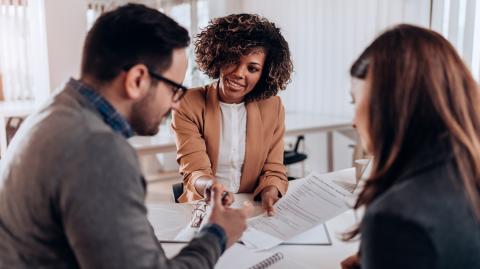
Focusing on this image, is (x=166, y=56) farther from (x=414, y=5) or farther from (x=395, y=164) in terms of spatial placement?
(x=414, y=5)

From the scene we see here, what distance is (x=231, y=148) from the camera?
1810 millimetres

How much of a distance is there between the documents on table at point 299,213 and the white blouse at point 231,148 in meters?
0.40

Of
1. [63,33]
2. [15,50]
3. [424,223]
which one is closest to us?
[424,223]

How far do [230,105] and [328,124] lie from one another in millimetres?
1825

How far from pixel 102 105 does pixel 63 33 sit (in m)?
2.54

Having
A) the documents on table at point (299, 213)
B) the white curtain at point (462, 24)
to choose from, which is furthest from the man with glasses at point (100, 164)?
the white curtain at point (462, 24)

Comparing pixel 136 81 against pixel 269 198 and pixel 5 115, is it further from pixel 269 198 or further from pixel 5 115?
pixel 5 115

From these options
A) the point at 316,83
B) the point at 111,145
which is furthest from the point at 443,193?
the point at 316,83

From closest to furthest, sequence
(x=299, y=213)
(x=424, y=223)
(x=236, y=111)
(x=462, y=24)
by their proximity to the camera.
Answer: (x=424, y=223)
(x=299, y=213)
(x=236, y=111)
(x=462, y=24)

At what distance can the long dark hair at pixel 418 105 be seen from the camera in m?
0.72

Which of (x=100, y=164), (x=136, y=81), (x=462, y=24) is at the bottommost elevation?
(x=100, y=164)

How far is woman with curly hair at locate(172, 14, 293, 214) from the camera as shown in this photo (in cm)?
174

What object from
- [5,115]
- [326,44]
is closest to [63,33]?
[5,115]

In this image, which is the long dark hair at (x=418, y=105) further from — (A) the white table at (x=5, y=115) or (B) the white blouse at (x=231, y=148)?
(A) the white table at (x=5, y=115)
